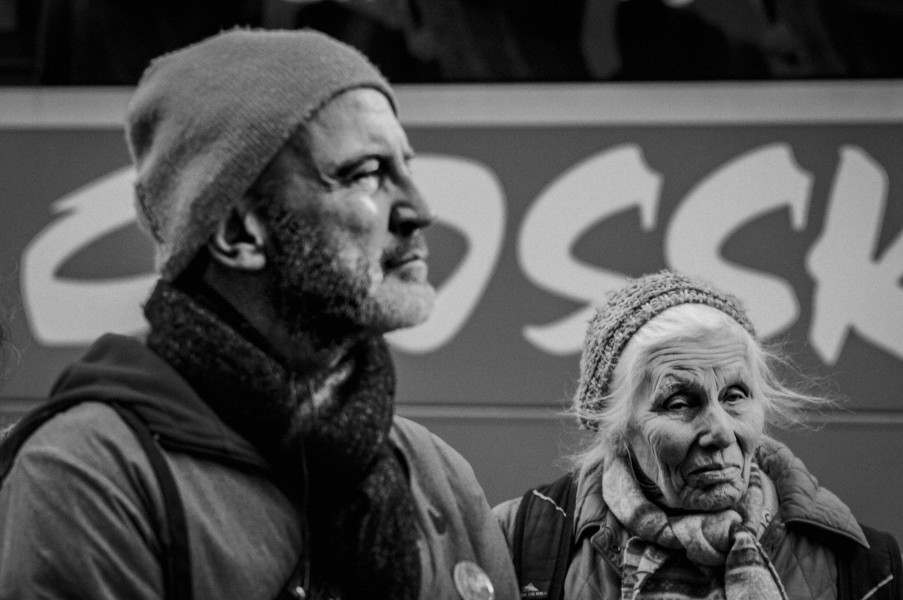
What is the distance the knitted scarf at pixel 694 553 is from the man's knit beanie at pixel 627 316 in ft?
0.95

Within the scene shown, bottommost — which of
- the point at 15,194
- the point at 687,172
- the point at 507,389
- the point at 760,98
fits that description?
the point at 507,389

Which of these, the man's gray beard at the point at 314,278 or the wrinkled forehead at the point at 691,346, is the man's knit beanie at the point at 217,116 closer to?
the man's gray beard at the point at 314,278

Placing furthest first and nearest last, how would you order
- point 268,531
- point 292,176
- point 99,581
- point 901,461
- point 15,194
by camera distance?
point 15,194 → point 901,461 → point 292,176 → point 268,531 → point 99,581

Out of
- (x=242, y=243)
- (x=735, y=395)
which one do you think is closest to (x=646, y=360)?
(x=735, y=395)

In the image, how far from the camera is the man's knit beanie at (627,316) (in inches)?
114

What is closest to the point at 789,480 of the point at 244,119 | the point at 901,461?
the point at 901,461

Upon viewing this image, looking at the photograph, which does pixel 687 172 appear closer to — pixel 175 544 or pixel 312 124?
pixel 312 124

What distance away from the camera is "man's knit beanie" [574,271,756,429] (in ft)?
9.52

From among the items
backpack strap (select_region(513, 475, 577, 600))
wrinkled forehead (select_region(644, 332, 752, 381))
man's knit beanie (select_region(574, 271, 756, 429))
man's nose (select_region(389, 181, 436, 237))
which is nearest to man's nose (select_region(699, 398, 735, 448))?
wrinkled forehead (select_region(644, 332, 752, 381))

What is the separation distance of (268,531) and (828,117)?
2976mm

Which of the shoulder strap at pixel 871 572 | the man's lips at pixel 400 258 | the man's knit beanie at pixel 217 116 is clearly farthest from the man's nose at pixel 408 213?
the shoulder strap at pixel 871 572

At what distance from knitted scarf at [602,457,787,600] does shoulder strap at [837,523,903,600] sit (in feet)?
0.50

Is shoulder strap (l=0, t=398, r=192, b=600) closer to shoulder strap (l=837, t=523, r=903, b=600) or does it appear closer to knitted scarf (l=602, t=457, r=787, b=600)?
knitted scarf (l=602, t=457, r=787, b=600)

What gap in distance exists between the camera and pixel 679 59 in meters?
4.05
